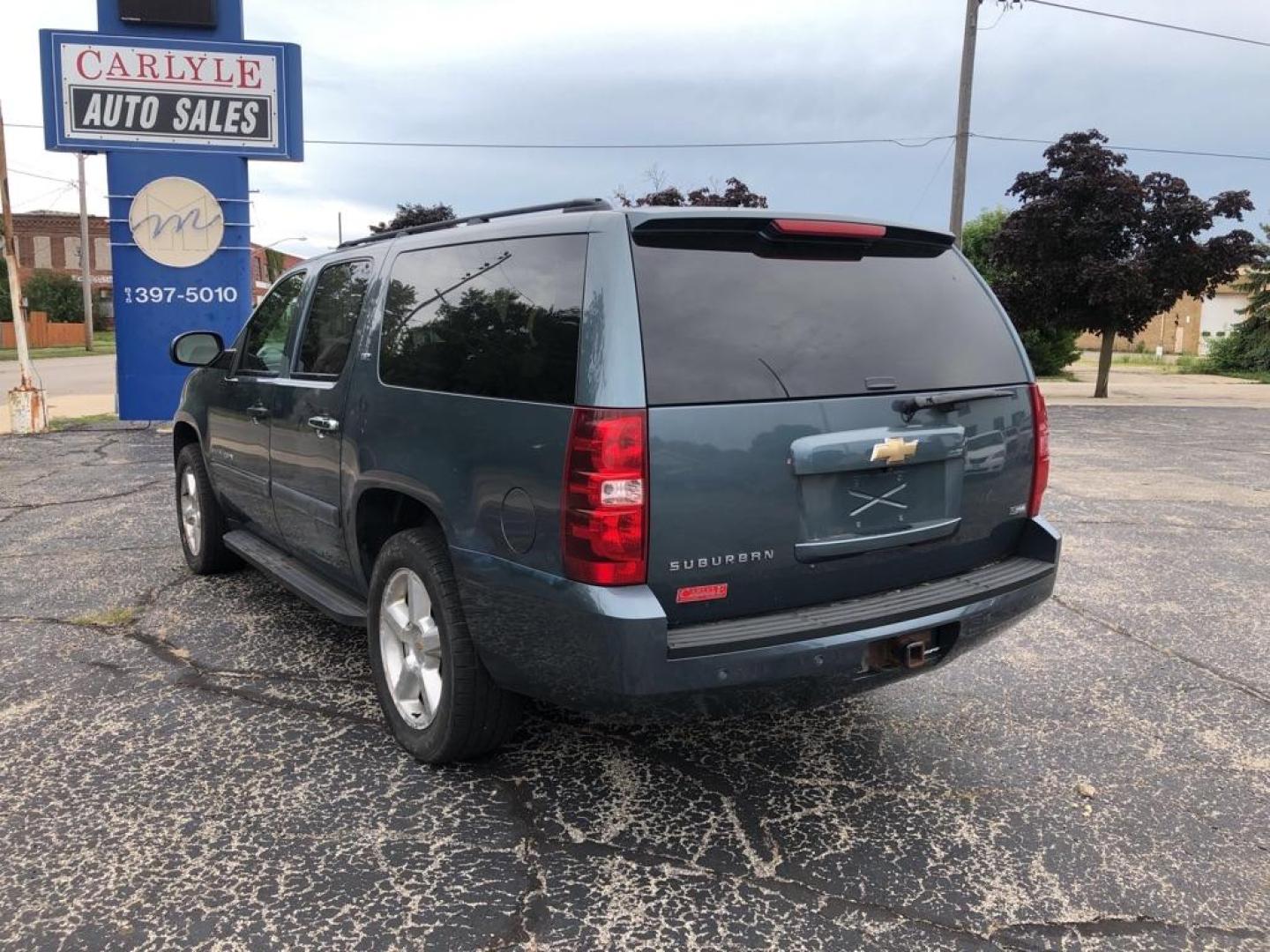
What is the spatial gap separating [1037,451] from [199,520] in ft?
14.8

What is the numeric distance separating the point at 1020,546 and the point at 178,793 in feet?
9.77

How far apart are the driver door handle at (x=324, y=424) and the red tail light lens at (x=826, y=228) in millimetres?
1882

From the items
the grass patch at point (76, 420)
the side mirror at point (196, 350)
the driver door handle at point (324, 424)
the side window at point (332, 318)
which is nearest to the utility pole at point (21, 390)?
the grass patch at point (76, 420)

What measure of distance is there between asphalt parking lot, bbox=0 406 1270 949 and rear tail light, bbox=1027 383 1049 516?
3.04 feet

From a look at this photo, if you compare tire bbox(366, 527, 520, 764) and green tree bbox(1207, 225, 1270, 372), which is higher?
green tree bbox(1207, 225, 1270, 372)

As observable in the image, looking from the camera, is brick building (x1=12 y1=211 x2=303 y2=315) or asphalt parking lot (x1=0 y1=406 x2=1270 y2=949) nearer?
asphalt parking lot (x1=0 y1=406 x2=1270 y2=949)

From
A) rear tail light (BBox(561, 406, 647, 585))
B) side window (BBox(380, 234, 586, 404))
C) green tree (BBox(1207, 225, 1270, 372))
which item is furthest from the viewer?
green tree (BBox(1207, 225, 1270, 372))

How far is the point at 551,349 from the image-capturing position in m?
2.81

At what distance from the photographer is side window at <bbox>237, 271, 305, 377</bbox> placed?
4.61 m

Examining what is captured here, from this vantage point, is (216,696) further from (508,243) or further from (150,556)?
(150,556)

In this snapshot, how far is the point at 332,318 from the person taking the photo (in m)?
4.18

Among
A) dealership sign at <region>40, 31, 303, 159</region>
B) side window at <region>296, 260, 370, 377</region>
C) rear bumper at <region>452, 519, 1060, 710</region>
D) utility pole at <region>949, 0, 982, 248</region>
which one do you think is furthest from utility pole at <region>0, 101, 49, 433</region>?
utility pole at <region>949, 0, 982, 248</region>

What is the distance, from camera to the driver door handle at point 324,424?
151 inches

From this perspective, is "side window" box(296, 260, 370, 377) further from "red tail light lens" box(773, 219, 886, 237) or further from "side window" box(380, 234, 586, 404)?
"red tail light lens" box(773, 219, 886, 237)
